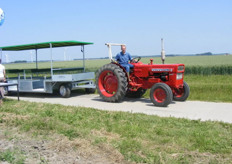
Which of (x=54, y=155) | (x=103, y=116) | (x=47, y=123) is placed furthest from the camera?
(x=103, y=116)

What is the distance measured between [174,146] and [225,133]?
1223 mm

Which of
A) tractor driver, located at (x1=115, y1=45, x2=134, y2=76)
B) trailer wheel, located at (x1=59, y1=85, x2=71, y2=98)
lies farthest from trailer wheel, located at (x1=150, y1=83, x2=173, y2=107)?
trailer wheel, located at (x1=59, y1=85, x2=71, y2=98)

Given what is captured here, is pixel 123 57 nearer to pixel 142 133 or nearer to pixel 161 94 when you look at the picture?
pixel 161 94

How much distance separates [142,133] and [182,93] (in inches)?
173

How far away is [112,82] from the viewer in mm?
9352

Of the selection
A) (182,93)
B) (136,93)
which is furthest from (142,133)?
(136,93)

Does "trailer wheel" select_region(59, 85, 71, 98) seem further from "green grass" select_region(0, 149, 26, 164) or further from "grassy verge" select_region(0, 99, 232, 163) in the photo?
"green grass" select_region(0, 149, 26, 164)

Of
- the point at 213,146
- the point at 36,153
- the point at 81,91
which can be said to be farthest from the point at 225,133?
the point at 81,91

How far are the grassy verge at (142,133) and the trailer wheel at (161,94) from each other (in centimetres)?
170

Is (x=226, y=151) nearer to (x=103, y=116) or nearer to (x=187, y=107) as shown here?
(x=103, y=116)

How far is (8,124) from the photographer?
230 inches

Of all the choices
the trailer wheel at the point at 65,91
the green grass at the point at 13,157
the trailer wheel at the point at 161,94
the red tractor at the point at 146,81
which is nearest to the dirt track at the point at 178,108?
the trailer wheel at the point at 161,94

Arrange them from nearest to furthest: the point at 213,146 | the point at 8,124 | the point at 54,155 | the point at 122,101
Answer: the point at 54,155 → the point at 213,146 → the point at 8,124 → the point at 122,101

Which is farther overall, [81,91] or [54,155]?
[81,91]
